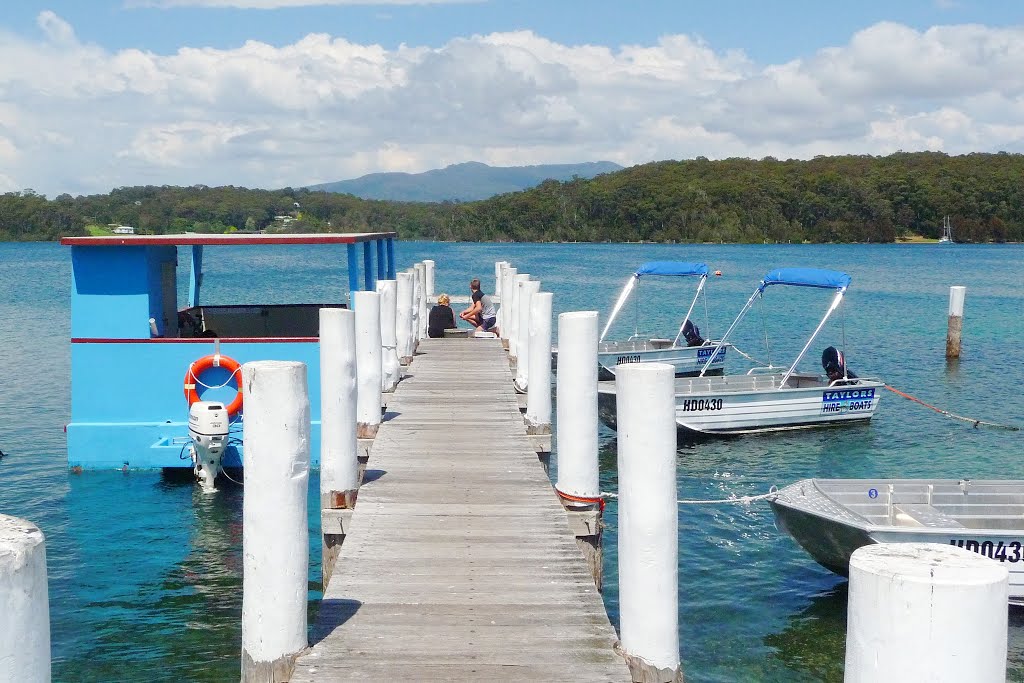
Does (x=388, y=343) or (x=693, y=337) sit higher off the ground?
(x=388, y=343)

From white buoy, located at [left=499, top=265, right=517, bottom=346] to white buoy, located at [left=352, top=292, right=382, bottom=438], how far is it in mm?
7466

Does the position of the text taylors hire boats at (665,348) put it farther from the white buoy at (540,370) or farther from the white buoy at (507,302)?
the white buoy at (540,370)

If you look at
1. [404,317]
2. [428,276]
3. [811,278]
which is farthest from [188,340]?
[811,278]

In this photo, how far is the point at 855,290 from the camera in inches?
2763

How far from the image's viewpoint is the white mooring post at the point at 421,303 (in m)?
19.3

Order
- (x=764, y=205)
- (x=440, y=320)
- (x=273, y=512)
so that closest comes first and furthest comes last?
(x=273, y=512) → (x=440, y=320) → (x=764, y=205)

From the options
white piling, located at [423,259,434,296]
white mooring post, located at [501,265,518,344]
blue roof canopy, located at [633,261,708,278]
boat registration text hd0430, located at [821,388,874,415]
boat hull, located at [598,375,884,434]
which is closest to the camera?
white mooring post, located at [501,265,518,344]

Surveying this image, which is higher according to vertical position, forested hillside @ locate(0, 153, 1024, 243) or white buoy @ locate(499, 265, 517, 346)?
forested hillside @ locate(0, 153, 1024, 243)

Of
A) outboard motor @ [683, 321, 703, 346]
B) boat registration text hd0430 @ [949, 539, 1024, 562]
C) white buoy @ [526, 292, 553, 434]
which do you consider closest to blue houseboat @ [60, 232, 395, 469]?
white buoy @ [526, 292, 553, 434]

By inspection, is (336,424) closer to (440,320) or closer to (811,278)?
(440,320)

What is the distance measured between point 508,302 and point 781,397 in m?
7.10

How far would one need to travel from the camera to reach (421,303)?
20.9 m

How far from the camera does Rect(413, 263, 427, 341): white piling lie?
19.2 metres

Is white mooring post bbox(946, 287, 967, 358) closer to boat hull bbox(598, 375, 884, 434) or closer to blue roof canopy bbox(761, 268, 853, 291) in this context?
boat hull bbox(598, 375, 884, 434)
